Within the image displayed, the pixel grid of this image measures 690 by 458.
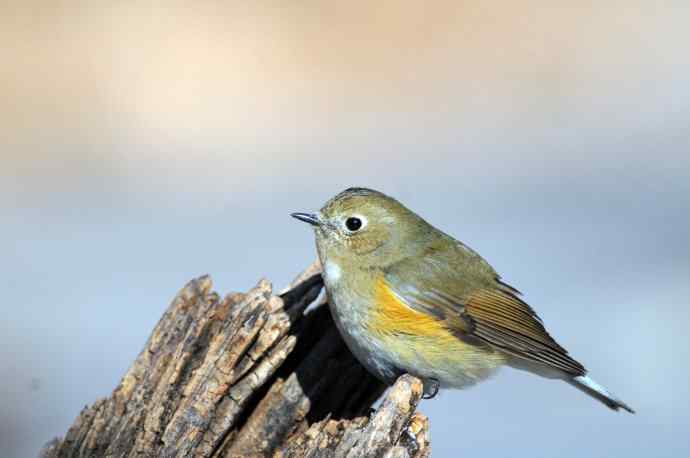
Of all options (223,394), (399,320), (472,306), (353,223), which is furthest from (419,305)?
(223,394)

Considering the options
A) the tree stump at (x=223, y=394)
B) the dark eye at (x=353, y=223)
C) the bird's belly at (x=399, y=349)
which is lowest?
the tree stump at (x=223, y=394)

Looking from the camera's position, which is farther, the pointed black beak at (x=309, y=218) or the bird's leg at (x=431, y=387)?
the pointed black beak at (x=309, y=218)

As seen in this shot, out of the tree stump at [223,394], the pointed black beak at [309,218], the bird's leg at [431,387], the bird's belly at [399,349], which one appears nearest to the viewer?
the tree stump at [223,394]

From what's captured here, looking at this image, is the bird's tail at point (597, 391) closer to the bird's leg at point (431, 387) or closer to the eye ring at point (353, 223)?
the bird's leg at point (431, 387)

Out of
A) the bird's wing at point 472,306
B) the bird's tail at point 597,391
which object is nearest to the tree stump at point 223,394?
the bird's wing at point 472,306

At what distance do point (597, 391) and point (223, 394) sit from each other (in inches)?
60.1

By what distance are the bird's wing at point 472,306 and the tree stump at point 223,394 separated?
1.48 ft

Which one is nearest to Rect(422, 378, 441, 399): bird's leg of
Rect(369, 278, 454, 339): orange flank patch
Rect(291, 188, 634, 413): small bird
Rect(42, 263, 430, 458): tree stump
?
Rect(291, 188, 634, 413): small bird

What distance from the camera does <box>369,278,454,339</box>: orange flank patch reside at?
3988 mm

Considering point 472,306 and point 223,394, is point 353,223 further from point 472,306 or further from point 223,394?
point 223,394

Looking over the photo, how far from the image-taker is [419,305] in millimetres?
4121

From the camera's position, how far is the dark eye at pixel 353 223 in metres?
4.29

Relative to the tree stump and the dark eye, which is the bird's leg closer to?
the tree stump

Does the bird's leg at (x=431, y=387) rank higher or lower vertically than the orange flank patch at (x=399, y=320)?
lower
